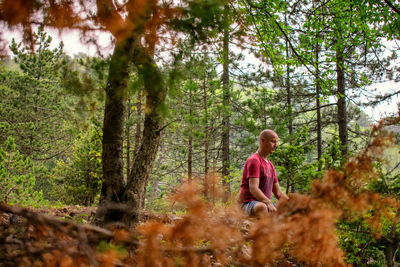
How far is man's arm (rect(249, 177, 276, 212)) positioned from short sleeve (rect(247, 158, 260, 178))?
0.05m

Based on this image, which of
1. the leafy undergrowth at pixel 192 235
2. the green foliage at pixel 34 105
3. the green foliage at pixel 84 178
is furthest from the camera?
the green foliage at pixel 34 105

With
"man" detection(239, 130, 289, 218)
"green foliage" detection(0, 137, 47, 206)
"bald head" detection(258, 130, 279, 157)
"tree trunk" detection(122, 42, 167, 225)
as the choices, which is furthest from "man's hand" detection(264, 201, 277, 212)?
"green foliage" detection(0, 137, 47, 206)

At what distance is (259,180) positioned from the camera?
126 inches

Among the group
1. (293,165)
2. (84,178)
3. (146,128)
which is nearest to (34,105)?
(84,178)

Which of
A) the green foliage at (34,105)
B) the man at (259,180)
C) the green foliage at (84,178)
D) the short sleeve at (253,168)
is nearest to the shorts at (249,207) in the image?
the man at (259,180)

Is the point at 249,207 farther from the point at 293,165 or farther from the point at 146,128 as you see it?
the point at 293,165

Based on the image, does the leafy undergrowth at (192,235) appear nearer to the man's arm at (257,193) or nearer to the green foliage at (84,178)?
the man's arm at (257,193)

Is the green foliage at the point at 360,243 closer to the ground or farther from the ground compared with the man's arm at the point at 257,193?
closer to the ground

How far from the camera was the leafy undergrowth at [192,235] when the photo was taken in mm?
915

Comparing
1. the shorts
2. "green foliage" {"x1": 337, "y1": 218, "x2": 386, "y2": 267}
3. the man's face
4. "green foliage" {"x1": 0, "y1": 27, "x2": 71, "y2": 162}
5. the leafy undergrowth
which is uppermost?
"green foliage" {"x1": 0, "y1": 27, "x2": 71, "y2": 162}

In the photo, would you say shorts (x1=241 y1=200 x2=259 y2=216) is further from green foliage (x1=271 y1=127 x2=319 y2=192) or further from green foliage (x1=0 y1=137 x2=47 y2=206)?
green foliage (x1=0 y1=137 x2=47 y2=206)

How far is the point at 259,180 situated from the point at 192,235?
89.4 inches

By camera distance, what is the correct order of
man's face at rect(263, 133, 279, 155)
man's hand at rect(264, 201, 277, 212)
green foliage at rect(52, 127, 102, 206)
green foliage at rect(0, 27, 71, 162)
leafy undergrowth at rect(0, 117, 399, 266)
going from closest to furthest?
leafy undergrowth at rect(0, 117, 399, 266), man's hand at rect(264, 201, 277, 212), man's face at rect(263, 133, 279, 155), green foliage at rect(52, 127, 102, 206), green foliage at rect(0, 27, 71, 162)

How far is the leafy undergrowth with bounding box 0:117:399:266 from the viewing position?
3.00ft
